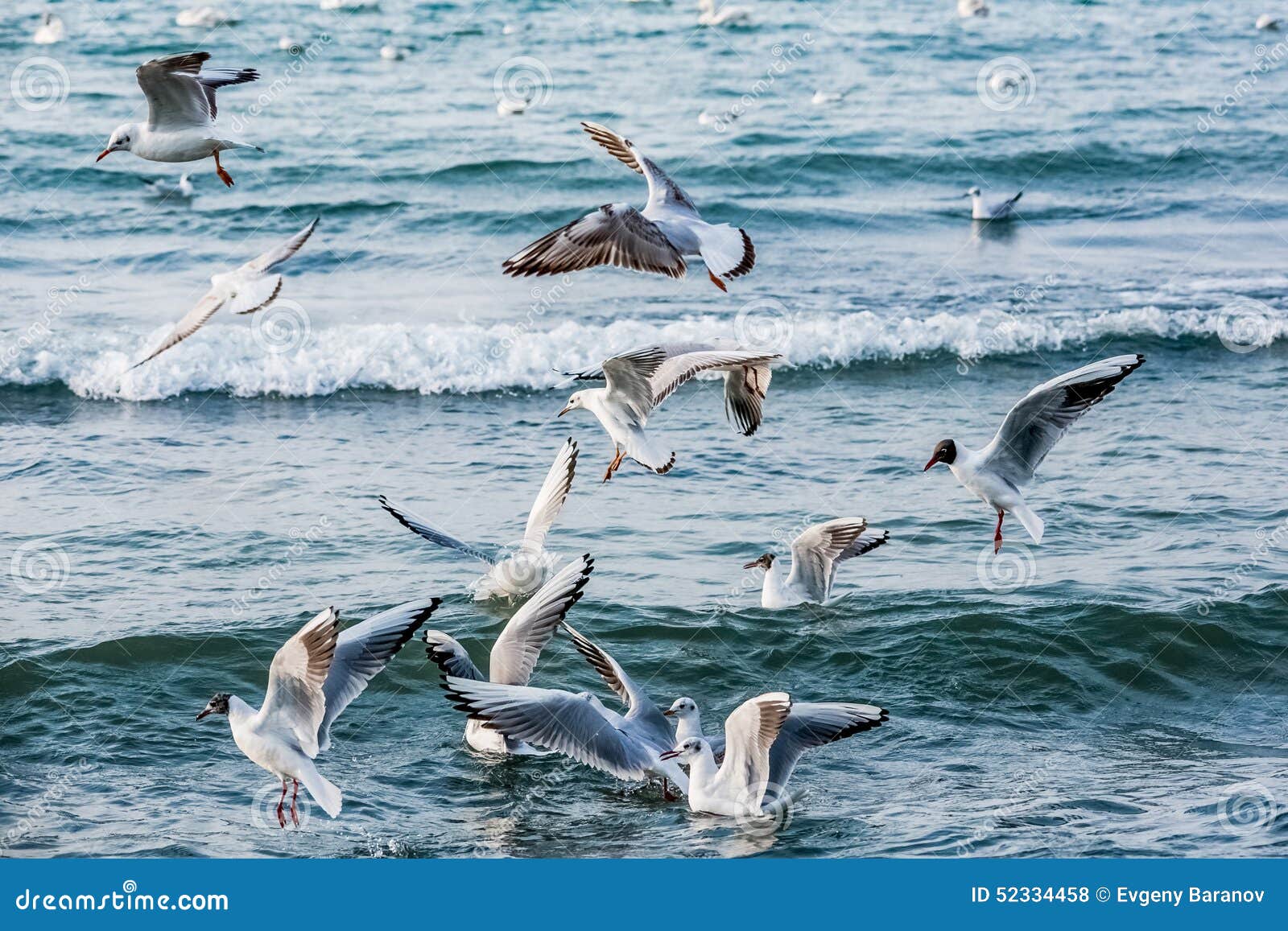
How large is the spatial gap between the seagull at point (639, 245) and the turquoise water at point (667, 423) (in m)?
2.56

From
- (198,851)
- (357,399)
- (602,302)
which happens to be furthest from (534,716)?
(602,302)

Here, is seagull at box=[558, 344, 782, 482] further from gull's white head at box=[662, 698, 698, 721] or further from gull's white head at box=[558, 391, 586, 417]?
gull's white head at box=[662, 698, 698, 721]

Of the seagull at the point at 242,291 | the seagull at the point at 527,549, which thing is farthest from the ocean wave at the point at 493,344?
the seagull at the point at 242,291

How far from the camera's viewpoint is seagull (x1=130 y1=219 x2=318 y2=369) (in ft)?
26.1

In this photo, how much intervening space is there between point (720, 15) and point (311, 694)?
1994 cm

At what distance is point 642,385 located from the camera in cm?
811

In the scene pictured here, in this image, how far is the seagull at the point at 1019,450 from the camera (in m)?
7.69

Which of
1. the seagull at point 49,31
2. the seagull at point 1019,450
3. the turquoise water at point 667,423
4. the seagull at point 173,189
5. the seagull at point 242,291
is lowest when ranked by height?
the turquoise water at point 667,423

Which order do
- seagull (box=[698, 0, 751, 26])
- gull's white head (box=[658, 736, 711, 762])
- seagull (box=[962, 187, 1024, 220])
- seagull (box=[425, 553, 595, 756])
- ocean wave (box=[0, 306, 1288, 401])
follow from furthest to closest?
seagull (box=[698, 0, 751, 26]) → seagull (box=[962, 187, 1024, 220]) → ocean wave (box=[0, 306, 1288, 401]) → seagull (box=[425, 553, 595, 756]) → gull's white head (box=[658, 736, 711, 762])

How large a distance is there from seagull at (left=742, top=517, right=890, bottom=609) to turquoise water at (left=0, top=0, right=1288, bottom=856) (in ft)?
0.48

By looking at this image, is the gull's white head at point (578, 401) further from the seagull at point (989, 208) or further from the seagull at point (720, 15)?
the seagull at point (720, 15)

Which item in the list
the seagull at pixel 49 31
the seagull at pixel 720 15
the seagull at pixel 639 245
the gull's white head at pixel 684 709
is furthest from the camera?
the seagull at pixel 720 15

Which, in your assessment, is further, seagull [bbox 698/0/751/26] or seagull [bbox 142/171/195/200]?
seagull [bbox 698/0/751/26]

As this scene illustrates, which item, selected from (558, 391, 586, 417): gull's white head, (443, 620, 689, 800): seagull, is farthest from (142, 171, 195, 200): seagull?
(443, 620, 689, 800): seagull
